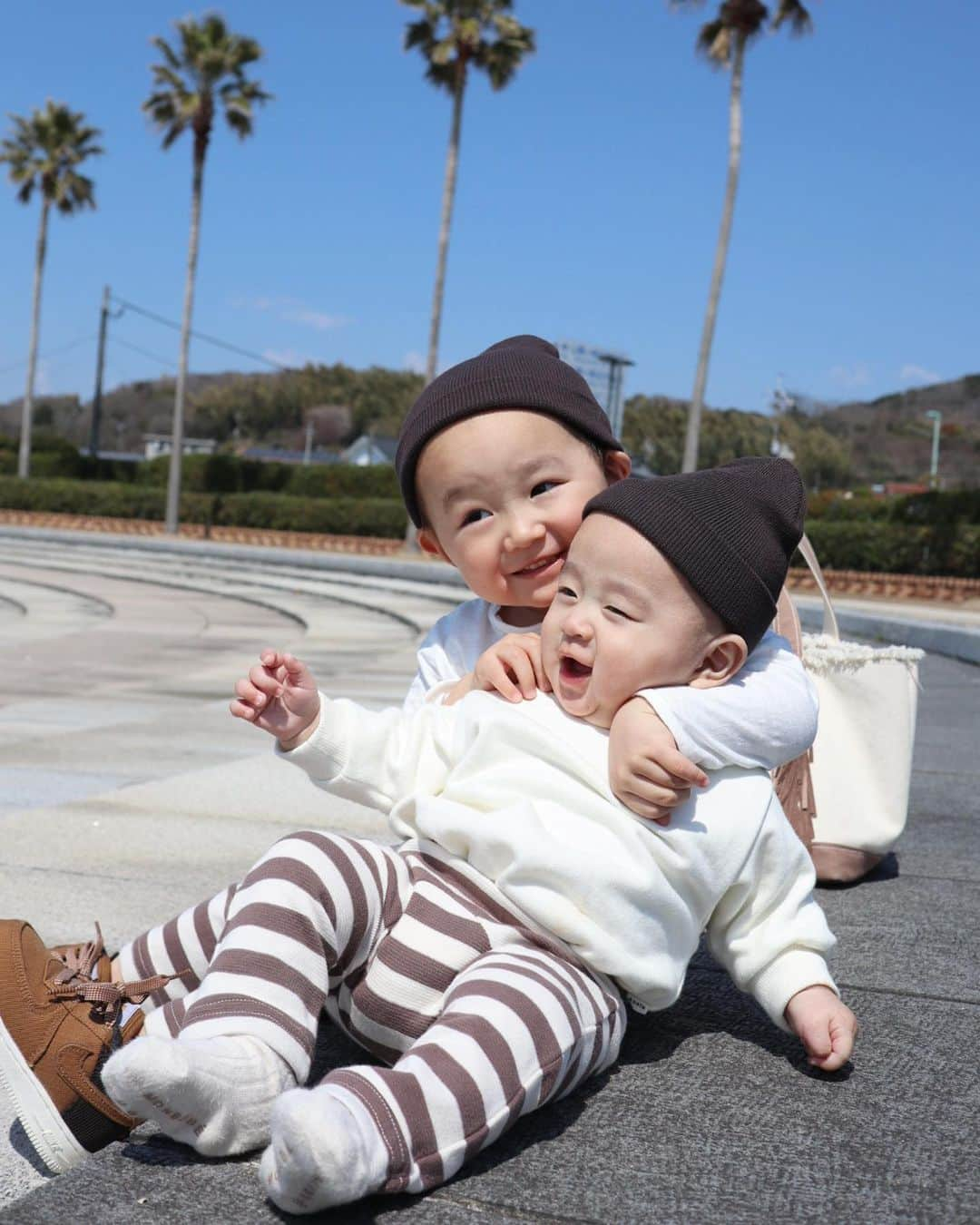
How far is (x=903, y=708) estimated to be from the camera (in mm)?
3092

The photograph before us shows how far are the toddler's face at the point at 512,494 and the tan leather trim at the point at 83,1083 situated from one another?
0.99m

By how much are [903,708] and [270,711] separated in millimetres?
1616

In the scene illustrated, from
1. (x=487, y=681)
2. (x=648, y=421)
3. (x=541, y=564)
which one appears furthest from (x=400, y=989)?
(x=648, y=421)

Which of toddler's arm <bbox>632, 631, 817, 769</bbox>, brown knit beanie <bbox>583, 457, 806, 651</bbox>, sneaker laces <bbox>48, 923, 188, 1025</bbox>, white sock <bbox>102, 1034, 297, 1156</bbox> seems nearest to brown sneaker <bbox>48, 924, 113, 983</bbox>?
sneaker laces <bbox>48, 923, 188, 1025</bbox>

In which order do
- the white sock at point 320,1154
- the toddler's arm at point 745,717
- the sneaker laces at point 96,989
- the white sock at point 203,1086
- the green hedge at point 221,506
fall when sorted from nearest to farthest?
1. the white sock at point 320,1154
2. the white sock at point 203,1086
3. the sneaker laces at point 96,989
4. the toddler's arm at point 745,717
5. the green hedge at point 221,506

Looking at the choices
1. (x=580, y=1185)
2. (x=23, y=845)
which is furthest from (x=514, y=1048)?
(x=23, y=845)

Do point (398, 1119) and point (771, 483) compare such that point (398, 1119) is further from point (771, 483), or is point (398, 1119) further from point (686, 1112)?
point (771, 483)

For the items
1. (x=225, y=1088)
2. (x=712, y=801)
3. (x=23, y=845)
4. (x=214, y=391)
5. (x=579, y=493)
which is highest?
(x=214, y=391)

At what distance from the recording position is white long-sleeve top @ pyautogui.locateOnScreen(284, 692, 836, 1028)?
6.36 ft

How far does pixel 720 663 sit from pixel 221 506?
35.7 metres

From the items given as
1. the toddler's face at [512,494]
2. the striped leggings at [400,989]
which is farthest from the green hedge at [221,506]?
the striped leggings at [400,989]

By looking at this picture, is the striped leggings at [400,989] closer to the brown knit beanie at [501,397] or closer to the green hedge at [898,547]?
the brown knit beanie at [501,397]

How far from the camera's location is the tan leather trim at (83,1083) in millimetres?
1754

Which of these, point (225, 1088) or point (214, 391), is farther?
point (214, 391)
